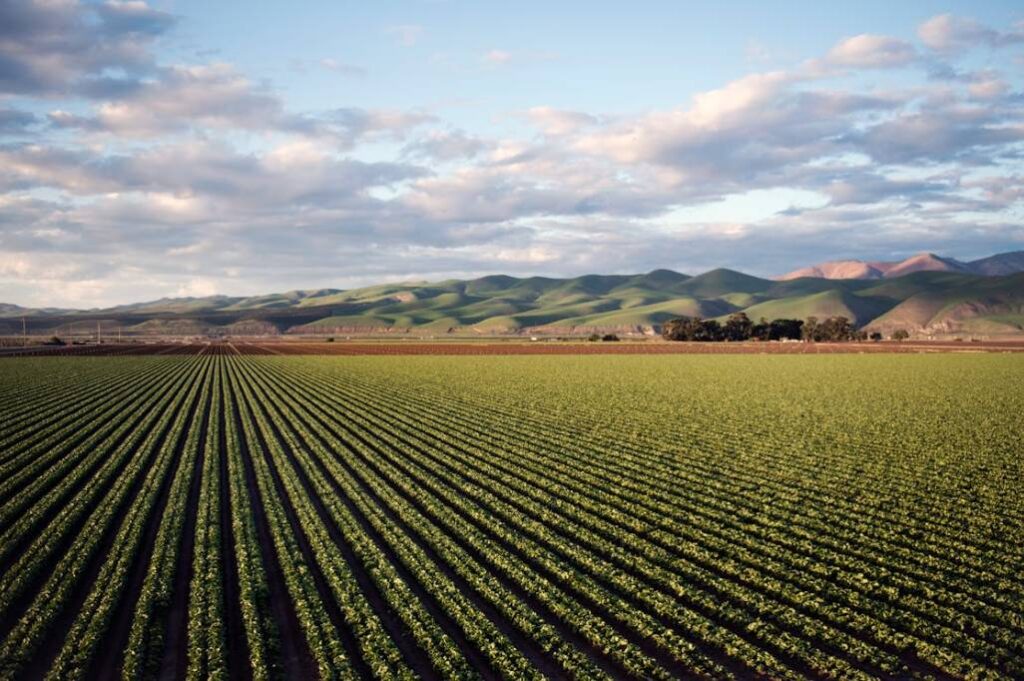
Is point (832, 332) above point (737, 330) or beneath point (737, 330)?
beneath

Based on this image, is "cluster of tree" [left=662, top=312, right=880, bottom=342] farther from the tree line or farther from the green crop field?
the green crop field

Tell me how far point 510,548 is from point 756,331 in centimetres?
16644

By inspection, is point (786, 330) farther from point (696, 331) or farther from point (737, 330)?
point (696, 331)

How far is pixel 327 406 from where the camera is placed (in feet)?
151

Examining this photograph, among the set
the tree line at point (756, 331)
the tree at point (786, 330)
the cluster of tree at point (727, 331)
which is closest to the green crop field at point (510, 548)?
the cluster of tree at point (727, 331)

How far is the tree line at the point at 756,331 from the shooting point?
168 m

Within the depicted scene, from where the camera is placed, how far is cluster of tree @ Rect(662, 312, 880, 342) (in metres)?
168

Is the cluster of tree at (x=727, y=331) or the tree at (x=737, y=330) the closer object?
the cluster of tree at (x=727, y=331)

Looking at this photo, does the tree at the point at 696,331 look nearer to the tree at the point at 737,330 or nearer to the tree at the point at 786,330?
the tree at the point at 737,330

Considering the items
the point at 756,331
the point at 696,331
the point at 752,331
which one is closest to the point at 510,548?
the point at 696,331

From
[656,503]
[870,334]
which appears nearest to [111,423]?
[656,503]

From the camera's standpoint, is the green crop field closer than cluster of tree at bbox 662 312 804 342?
Yes

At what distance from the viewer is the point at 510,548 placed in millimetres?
17406

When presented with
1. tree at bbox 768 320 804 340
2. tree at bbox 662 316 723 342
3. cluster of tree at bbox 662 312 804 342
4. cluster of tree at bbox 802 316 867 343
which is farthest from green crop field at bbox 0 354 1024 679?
cluster of tree at bbox 802 316 867 343
